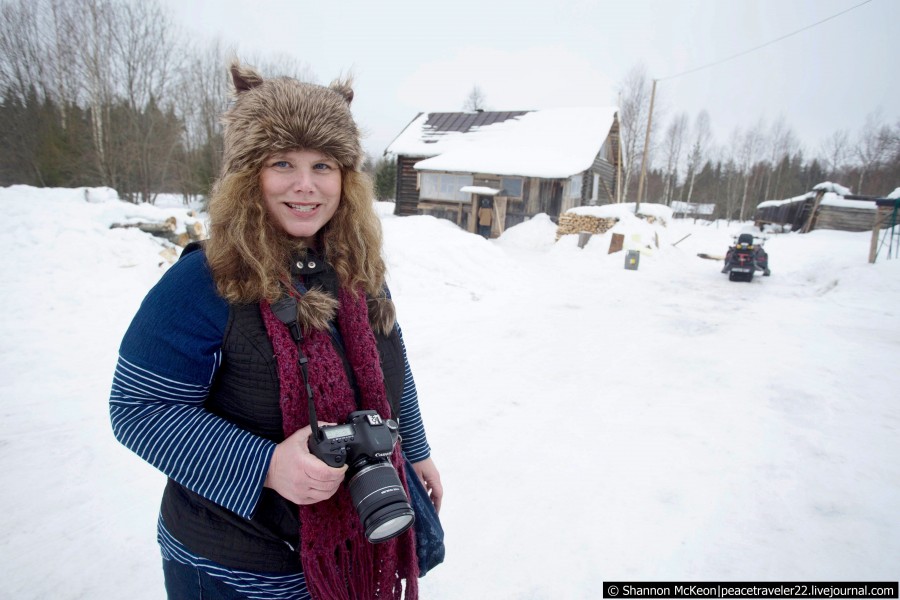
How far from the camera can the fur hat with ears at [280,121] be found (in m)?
1.37

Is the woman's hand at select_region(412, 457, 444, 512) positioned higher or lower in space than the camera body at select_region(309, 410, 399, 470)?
lower

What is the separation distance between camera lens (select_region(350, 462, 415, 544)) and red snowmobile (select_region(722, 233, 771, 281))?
1317 centimetres

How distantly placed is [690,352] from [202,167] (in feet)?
83.6

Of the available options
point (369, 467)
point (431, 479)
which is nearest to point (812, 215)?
point (431, 479)

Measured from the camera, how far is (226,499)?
1160 millimetres

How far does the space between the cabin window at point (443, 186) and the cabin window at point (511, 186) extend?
1.51m

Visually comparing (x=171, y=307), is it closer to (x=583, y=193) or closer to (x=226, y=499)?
(x=226, y=499)

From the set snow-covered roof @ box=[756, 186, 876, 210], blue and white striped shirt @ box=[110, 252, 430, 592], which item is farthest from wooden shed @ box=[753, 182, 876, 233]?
blue and white striped shirt @ box=[110, 252, 430, 592]

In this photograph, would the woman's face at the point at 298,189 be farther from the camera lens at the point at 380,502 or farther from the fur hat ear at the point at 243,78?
the camera lens at the point at 380,502

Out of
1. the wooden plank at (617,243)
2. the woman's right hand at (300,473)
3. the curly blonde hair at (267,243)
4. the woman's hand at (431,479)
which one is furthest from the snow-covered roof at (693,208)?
the woman's right hand at (300,473)

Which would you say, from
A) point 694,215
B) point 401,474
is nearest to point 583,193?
point 401,474

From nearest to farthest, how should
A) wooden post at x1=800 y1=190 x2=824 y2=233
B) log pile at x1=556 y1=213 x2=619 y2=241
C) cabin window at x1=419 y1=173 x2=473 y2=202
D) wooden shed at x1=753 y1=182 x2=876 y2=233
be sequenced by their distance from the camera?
log pile at x1=556 y1=213 x2=619 y2=241, cabin window at x1=419 y1=173 x2=473 y2=202, wooden shed at x1=753 y1=182 x2=876 y2=233, wooden post at x1=800 y1=190 x2=824 y2=233

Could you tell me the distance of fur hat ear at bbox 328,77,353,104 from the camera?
5.35 ft

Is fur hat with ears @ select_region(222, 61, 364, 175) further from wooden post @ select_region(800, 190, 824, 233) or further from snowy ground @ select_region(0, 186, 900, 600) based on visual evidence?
wooden post @ select_region(800, 190, 824, 233)
